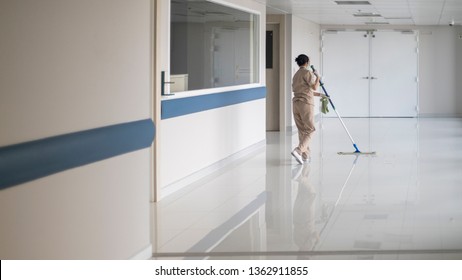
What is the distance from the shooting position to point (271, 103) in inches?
696

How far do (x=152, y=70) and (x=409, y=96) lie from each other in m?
15.4

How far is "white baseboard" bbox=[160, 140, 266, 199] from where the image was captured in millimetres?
8812

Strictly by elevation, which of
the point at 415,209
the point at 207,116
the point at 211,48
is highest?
the point at 211,48

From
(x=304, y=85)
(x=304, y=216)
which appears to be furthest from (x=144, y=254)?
(x=304, y=85)

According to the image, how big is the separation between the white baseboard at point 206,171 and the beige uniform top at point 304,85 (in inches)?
51.4

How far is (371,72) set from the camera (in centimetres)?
2262

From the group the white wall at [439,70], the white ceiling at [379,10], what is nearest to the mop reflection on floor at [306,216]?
the white ceiling at [379,10]

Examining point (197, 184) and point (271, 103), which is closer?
point (197, 184)

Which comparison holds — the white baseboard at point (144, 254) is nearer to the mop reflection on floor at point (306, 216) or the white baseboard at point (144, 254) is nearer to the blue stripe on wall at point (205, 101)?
the mop reflection on floor at point (306, 216)

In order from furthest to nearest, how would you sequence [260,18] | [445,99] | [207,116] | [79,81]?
[445,99] < [260,18] < [207,116] < [79,81]

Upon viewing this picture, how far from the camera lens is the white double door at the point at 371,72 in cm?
2247

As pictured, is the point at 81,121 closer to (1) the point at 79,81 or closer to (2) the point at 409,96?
(1) the point at 79,81

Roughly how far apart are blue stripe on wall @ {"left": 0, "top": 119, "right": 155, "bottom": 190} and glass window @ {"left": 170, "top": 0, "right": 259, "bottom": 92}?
3.62 meters

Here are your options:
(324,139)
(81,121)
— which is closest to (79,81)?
(81,121)
